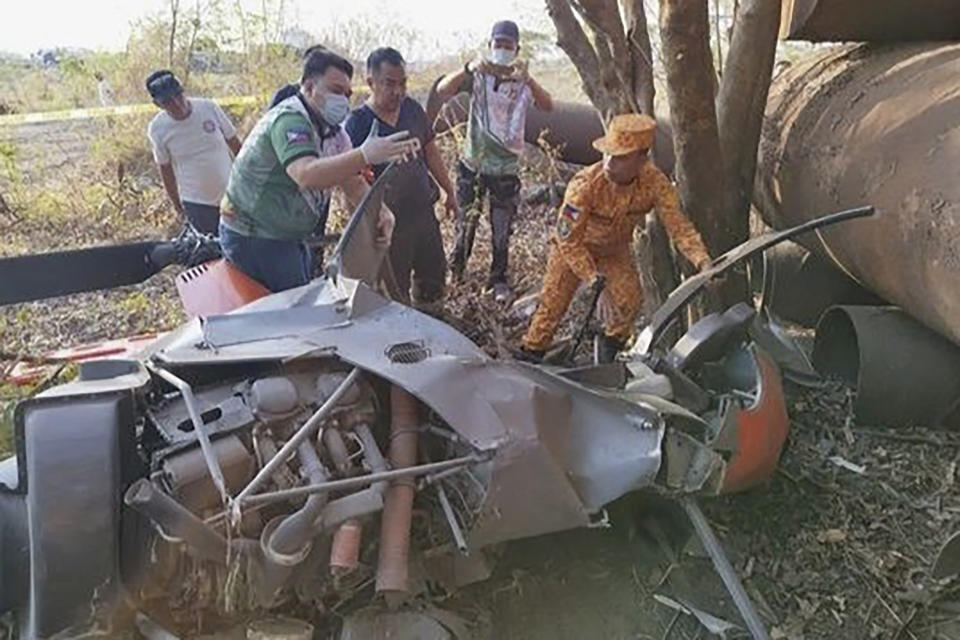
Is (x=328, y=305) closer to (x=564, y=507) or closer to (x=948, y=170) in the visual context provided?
(x=564, y=507)

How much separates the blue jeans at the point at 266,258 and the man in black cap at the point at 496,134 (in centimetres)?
144

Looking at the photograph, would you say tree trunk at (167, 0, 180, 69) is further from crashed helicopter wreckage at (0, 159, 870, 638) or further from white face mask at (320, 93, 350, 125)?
crashed helicopter wreckage at (0, 159, 870, 638)

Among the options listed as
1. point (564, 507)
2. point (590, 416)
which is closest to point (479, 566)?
point (564, 507)

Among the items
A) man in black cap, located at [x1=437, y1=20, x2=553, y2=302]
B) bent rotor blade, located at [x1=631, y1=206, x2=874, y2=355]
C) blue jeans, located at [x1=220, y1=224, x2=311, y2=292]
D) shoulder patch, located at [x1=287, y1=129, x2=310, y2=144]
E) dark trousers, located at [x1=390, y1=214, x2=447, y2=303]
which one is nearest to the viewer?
bent rotor blade, located at [x1=631, y1=206, x2=874, y2=355]

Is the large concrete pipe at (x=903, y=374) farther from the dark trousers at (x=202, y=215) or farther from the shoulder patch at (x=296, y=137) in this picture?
the dark trousers at (x=202, y=215)

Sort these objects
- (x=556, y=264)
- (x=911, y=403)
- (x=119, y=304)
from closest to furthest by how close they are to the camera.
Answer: (x=911, y=403) → (x=556, y=264) → (x=119, y=304)

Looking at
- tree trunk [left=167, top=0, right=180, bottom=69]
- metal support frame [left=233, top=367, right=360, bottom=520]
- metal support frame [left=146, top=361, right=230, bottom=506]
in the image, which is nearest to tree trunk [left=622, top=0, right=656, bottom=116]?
metal support frame [left=233, top=367, right=360, bottom=520]

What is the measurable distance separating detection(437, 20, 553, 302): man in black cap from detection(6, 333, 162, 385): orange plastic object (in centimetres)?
197

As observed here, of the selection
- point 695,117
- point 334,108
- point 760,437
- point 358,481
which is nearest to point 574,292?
point 695,117

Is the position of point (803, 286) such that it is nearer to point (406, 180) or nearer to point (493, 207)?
point (493, 207)

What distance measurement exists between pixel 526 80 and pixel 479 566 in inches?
127

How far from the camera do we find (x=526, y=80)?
516cm

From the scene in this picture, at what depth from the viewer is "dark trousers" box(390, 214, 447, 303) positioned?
15.3 feet

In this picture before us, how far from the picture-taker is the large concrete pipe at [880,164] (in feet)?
10.6
